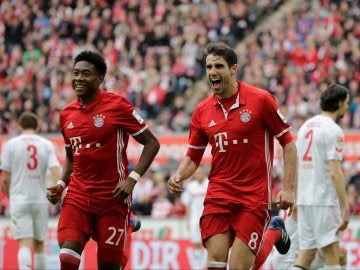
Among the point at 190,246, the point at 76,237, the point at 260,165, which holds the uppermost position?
the point at 260,165

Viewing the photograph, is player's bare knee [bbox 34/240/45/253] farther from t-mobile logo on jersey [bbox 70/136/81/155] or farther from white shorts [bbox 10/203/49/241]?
t-mobile logo on jersey [bbox 70/136/81/155]

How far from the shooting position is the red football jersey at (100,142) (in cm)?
977

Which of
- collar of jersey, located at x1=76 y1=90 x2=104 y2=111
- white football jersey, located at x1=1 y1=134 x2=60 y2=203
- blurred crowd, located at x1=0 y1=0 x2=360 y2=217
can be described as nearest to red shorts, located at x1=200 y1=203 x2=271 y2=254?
collar of jersey, located at x1=76 y1=90 x2=104 y2=111

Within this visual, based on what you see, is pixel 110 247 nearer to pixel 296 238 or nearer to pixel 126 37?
pixel 296 238

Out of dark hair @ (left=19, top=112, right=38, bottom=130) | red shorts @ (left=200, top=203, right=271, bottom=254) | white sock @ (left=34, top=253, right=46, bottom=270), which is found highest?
dark hair @ (left=19, top=112, right=38, bottom=130)

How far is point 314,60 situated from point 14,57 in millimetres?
8496

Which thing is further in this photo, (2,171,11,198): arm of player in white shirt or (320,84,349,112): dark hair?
(2,171,11,198): arm of player in white shirt

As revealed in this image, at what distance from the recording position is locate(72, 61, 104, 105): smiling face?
9.83 metres

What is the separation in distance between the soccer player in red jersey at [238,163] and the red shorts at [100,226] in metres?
0.73

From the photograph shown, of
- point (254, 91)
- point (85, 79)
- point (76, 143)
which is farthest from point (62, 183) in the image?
point (254, 91)

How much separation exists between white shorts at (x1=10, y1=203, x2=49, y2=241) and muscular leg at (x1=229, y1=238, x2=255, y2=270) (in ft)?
16.4

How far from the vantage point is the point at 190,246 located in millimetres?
16141

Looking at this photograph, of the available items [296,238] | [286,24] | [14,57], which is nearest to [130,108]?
[296,238]

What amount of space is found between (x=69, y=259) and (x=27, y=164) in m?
4.25
